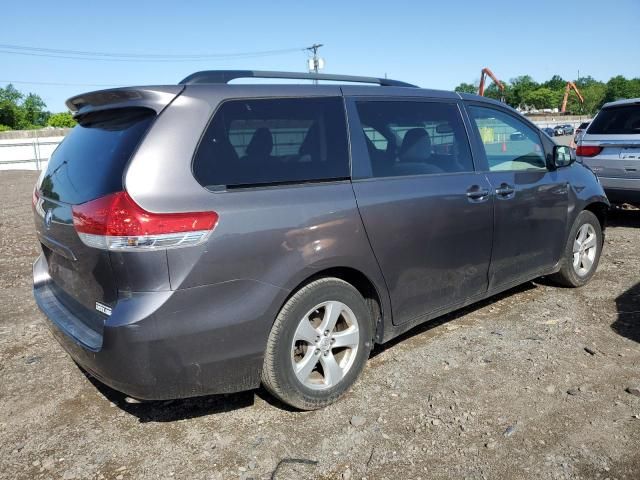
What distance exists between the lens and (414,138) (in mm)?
3701

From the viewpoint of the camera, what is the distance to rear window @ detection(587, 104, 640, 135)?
7461 millimetres

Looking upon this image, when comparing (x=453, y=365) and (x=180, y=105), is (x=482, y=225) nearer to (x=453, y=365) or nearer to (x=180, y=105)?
(x=453, y=365)

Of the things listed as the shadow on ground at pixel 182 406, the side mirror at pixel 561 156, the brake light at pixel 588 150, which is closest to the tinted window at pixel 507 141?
the side mirror at pixel 561 156

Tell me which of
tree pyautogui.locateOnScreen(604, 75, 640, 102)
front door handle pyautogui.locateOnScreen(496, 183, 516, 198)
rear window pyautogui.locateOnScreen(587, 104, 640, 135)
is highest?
tree pyautogui.locateOnScreen(604, 75, 640, 102)

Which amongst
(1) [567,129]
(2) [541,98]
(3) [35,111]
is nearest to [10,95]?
(3) [35,111]

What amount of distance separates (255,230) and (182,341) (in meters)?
0.62

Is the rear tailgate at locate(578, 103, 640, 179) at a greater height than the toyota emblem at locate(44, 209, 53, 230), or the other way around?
the rear tailgate at locate(578, 103, 640, 179)

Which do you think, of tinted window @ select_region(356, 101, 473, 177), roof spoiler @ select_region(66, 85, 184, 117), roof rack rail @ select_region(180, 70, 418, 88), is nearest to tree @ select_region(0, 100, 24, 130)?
roof spoiler @ select_region(66, 85, 184, 117)

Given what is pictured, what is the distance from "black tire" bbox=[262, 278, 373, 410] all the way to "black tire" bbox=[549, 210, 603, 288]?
2531 millimetres

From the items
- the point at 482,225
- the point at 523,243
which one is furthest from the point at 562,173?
the point at 482,225

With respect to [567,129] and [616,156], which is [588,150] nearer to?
[616,156]

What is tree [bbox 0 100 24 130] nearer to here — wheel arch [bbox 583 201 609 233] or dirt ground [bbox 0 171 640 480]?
dirt ground [bbox 0 171 640 480]

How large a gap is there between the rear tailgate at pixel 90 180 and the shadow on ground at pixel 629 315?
3630 millimetres

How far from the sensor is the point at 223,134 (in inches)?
108
